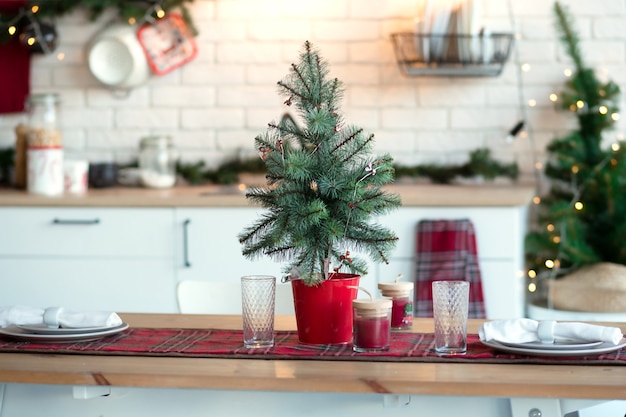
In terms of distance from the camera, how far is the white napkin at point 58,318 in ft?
6.15

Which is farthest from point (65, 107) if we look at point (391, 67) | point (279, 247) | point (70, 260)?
point (279, 247)

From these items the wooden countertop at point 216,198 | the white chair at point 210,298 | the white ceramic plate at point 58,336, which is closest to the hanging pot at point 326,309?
the white ceramic plate at point 58,336

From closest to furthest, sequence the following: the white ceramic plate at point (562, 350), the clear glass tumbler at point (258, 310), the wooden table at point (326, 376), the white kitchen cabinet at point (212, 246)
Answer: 1. the wooden table at point (326, 376)
2. the white ceramic plate at point (562, 350)
3. the clear glass tumbler at point (258, 310)
4. the white kitchen cabinet at point (212, 246)

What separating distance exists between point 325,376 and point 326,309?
0.83 ft

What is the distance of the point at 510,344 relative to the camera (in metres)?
1.67

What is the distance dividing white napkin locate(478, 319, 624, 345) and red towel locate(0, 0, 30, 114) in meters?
2.91

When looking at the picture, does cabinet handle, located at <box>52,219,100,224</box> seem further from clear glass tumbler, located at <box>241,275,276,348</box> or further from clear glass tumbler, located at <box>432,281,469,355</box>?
clear glass tumbler, located at <box>432,281,469,355</box>

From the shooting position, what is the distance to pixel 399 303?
6.41 feet

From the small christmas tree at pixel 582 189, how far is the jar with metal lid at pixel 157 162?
149cm

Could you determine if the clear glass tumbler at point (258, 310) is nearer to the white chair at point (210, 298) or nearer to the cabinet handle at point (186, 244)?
the white chair at point (210, 298)

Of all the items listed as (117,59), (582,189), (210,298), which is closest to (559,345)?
(210,298)

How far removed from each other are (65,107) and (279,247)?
2.62 metres

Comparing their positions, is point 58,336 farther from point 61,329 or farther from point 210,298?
point 210,298

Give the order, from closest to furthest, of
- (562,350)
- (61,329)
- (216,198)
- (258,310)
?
1. (562,350)
2. (258,310)
3. (61,329)
4. (216,198)
